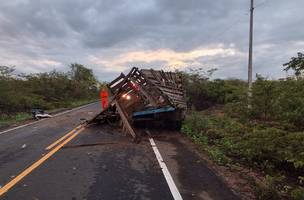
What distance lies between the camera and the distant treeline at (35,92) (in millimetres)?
21406

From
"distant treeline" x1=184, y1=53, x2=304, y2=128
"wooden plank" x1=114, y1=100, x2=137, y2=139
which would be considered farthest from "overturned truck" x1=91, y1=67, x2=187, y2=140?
"distant treeline" x1=184, y1=53, x2=304, y2=128

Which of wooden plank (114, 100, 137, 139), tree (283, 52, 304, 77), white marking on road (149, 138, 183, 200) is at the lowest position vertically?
white marking on road (149, 138, 183, 200)

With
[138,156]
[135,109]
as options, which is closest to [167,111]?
[135,109]

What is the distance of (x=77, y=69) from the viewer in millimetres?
67062

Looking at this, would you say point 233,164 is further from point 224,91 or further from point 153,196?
point 224,91

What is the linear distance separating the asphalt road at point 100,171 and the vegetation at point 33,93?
10027 mm

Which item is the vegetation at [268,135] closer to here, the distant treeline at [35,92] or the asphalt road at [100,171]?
the asphalt road at [100,171]

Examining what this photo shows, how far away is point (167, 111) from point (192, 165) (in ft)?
15.9

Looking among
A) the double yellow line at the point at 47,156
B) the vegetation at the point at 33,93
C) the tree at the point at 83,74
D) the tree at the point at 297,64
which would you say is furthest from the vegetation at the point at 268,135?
the tree at the point at 83,74

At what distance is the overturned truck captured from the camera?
37.3 feet

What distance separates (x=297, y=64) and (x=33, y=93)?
1041 inches

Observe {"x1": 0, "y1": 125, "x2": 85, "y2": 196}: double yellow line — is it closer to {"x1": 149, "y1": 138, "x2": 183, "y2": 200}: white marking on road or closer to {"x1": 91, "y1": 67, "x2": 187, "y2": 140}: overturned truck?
{"x1": 91, "y1": 67, "x2": 187, "y2": 140}: overturned truck

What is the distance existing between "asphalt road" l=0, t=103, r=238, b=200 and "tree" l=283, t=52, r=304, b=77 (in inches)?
257

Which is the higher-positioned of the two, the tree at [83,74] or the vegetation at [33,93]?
the tree at [83,74]
